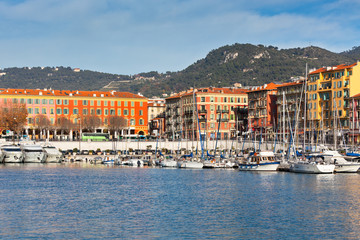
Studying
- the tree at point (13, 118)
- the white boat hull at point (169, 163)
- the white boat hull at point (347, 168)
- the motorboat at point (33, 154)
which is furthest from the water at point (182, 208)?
the tree at point (13, 118)

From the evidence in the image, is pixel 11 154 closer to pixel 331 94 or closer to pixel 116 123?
pixel 116 123

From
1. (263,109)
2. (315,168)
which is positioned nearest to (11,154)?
(315,168)

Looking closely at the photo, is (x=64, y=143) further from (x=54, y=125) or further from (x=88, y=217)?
(x=88, y=217)

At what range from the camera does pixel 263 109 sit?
146625 millimetres

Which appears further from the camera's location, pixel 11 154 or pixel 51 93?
pixel 51 93

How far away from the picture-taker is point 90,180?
71375mm

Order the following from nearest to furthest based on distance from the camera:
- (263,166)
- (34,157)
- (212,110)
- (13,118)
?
(263,166)
(34,157)
(13,118)
(212,110)

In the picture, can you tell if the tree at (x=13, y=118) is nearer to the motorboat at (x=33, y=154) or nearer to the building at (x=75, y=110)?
the building at (x=75, y=110)

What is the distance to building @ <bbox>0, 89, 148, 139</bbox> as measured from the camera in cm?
14825

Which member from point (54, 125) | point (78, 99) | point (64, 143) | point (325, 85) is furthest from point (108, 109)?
point (325, 85)

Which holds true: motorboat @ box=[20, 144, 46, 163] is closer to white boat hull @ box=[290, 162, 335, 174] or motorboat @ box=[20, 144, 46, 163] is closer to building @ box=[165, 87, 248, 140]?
building @ box=[165, 87, 248, 140]

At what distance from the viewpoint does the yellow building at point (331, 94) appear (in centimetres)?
12031

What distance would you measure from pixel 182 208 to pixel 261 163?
37718 mm

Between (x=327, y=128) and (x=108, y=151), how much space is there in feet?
156
